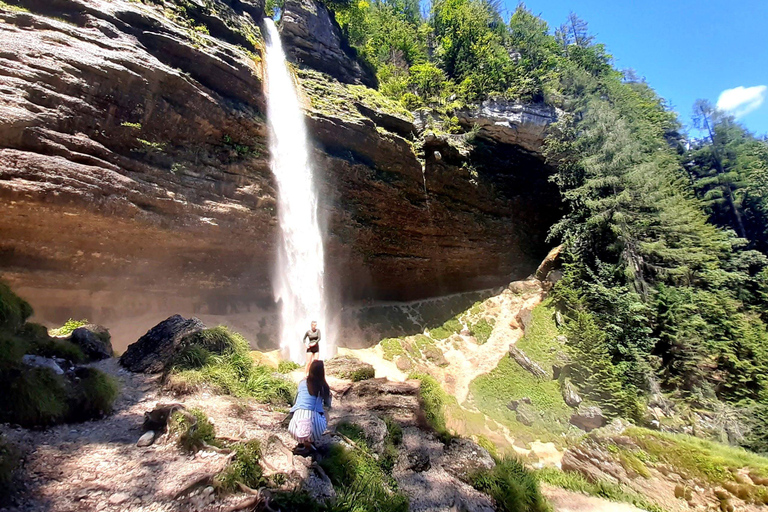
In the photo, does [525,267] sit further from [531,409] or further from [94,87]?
[94,87]

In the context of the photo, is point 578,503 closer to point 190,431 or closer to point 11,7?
point 190,431

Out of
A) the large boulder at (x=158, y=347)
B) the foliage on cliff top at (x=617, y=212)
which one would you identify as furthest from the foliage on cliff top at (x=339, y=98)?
the large boulder at (x=158, y=347)

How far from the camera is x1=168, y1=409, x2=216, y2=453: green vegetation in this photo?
372 cm

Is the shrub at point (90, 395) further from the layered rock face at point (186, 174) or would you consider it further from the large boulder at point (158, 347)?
the layered rock face at point (186, 174)

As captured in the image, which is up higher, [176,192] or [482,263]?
[176,192]

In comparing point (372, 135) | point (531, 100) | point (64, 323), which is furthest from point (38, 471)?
point (531, 100)

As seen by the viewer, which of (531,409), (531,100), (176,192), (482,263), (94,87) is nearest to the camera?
(94,87)

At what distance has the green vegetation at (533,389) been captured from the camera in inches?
510

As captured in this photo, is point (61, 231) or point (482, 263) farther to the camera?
point (482, 263)

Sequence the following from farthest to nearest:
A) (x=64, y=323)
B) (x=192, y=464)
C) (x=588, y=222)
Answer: (x=588, y=222) → (x=64, y=323) → (x=192, y=464)

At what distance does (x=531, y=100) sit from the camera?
17.5m

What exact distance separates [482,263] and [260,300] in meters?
12.6

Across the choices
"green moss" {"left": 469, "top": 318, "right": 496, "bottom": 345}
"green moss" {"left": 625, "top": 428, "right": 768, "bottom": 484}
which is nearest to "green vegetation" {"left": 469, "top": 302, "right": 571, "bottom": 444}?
"green moss" {"left": 469, "top": 318, "right": 496, "bottom": 345}

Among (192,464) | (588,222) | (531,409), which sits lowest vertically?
(531,409)
